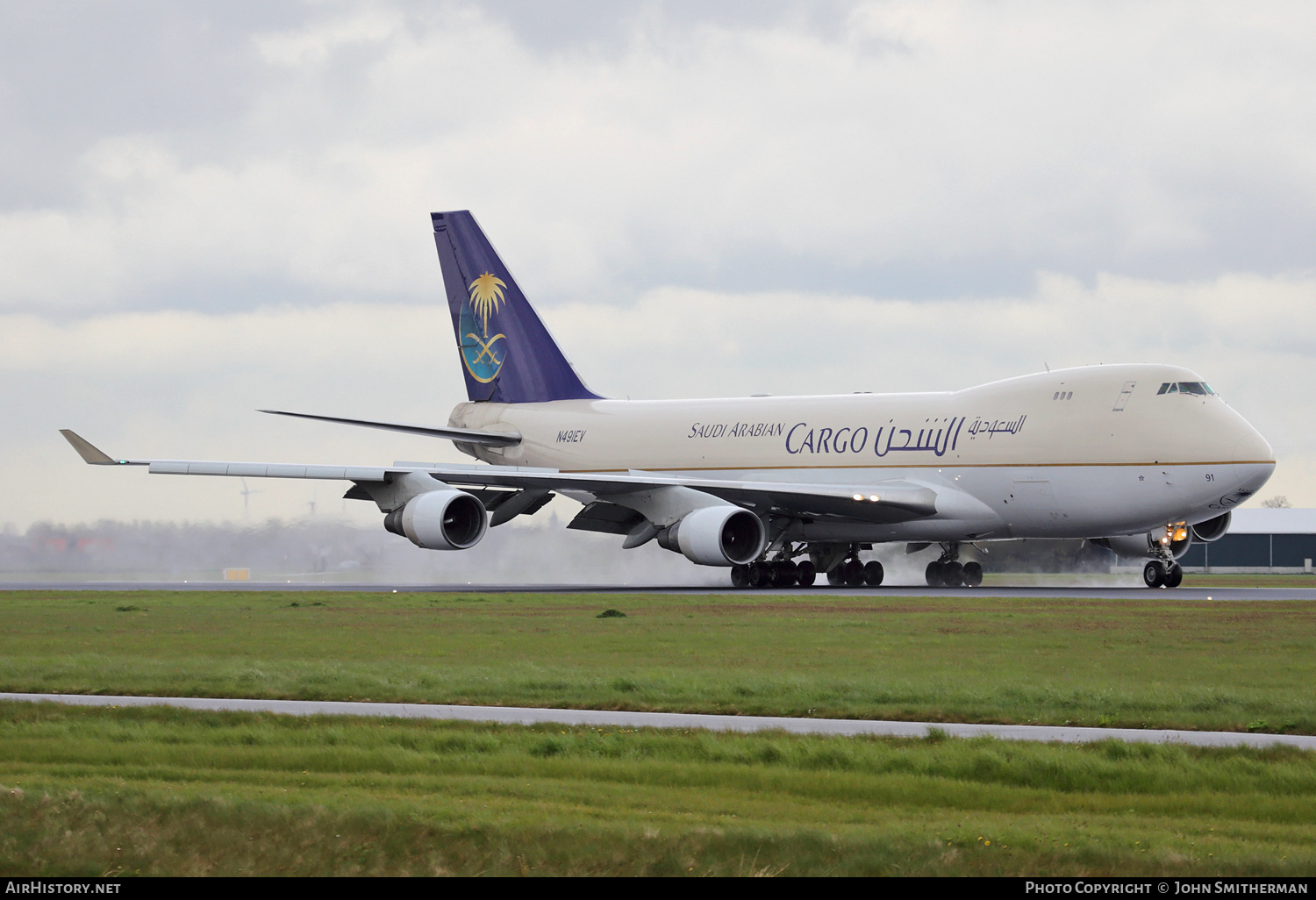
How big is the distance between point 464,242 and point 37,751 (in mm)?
38641

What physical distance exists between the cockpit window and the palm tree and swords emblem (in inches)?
879

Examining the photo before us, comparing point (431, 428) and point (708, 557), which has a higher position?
point (431, 428)

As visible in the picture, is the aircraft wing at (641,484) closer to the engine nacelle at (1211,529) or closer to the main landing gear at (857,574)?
the main landing gear at (857,574)

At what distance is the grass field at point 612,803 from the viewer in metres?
8.61

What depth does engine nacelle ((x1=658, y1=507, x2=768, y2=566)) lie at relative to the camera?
36562 millimetres

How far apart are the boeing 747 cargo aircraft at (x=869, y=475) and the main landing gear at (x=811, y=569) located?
0.18 feet

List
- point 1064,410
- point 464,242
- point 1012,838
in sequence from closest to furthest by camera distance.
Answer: point 1012,838 → point 1064,410 → point 464,242

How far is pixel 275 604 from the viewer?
3272 cm

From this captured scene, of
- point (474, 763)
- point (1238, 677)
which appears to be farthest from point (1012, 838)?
point (1238, 677)

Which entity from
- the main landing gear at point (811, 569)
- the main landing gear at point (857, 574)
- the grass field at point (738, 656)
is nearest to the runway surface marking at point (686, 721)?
the grass field at point (738, 656)

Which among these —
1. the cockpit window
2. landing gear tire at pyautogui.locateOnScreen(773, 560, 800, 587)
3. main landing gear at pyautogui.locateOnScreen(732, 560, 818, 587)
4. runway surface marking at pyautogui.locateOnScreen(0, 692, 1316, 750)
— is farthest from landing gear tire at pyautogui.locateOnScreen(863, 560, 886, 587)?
runway surface marking at pyautogui.locateOnScreen(0, 692, 1316, 750)

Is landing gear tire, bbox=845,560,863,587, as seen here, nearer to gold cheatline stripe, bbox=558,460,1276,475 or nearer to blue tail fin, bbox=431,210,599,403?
gold cheatline stripe, bbox=558,460,1276,475

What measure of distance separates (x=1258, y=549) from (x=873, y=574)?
4965cm
